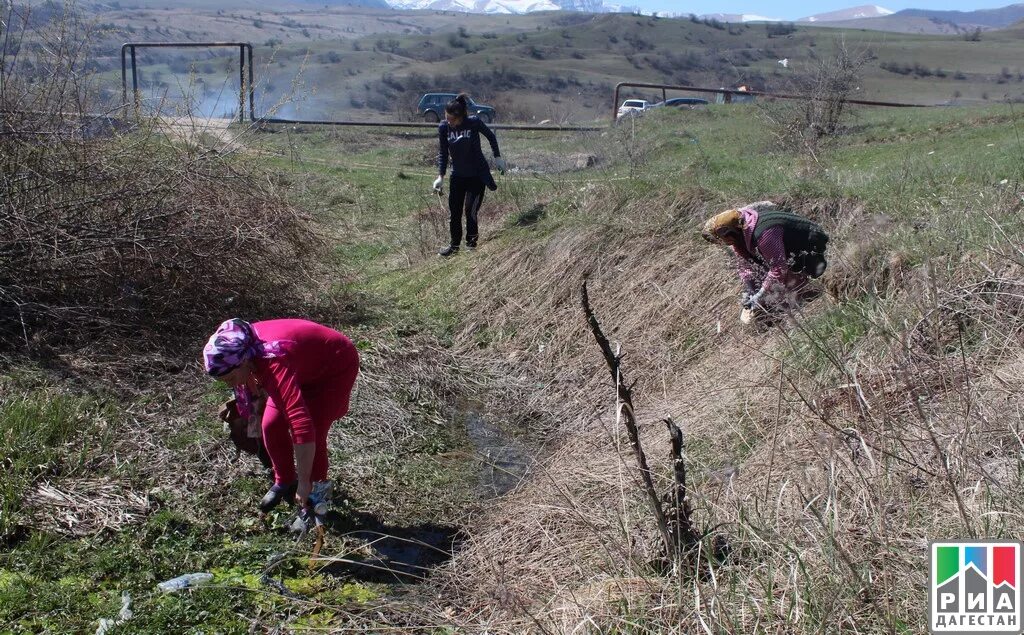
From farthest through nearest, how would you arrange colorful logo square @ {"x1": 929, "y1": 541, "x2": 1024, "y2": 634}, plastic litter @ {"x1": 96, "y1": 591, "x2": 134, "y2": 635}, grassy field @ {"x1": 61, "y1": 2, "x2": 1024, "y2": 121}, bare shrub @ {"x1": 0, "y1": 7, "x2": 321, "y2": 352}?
1. grassy field @ {"x1": 61, "y1": 2, "x2": 1024, "y2": 121}
2. bare shrub @ {"x1": 0, "y1": 7, "x2": 321, "y2": 352}
3. plastic litter @ {"x1": 96, "y1": 591, "x2": 134, "y2": 635}
4. colorful logo square @ {"x1": 929, "y1": 541, "x2": 1024, "y2": 634}

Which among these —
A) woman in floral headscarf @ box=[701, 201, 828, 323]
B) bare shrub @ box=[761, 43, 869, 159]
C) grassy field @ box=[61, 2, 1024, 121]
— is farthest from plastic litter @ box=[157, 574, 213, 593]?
grassy field @ box=[61, 2, 1024, 121]

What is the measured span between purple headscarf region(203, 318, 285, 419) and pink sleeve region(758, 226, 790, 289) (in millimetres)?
3249

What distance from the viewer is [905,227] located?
6.04 meters

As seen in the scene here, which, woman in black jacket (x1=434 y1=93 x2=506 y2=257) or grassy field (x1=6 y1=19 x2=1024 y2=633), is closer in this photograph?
grassy field (x1=6 y1=19 x2=1024 y2=633)

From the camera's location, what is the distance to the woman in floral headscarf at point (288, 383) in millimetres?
3795

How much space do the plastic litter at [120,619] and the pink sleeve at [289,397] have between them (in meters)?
0.89

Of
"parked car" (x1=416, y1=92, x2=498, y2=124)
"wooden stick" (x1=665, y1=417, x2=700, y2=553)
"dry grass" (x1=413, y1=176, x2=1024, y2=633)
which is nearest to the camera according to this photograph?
"dry grass" (x1=413, y1=176, x2=1024, y2=633)

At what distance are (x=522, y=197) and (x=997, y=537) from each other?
7.66 metres

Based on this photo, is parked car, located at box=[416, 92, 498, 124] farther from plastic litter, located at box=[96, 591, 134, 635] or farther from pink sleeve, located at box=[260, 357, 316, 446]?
plastic litter, located at box=[96, 591, 134, 635]

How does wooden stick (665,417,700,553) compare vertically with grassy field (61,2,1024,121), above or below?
below

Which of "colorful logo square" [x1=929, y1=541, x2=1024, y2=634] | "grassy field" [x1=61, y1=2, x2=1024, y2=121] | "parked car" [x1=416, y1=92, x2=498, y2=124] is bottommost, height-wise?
"colorful logo square" [x1=929, y1=541, x2=1024, y2=634]

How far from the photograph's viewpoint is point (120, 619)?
11.4 ft

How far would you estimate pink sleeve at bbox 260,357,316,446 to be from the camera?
386 centimetres

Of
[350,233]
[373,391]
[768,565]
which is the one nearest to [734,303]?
[373,391]
